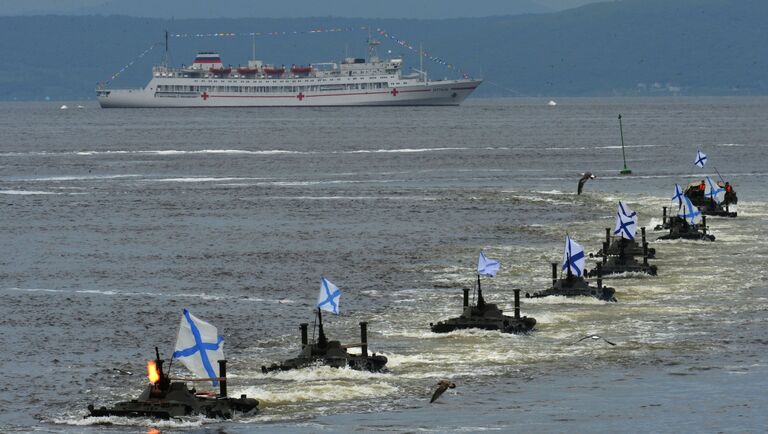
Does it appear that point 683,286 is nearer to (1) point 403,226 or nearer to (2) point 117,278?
(2) point 117,278

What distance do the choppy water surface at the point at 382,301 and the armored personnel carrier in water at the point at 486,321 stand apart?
51 cm

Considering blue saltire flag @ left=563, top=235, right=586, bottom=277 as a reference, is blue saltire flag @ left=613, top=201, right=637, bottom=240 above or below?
above

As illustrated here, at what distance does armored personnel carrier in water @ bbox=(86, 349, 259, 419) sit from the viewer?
37.8 m

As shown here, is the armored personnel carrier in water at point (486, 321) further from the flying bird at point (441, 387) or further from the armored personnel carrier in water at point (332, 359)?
the flying bird at point (441, 387)

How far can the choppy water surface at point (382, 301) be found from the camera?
3994 cm

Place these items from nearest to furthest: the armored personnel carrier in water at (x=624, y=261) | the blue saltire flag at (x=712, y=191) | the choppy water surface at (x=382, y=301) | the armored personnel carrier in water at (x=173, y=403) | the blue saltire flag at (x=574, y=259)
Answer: the armored personnel carrier in water at (x=173, y=403), the choppy water surface at (x=382, y=301), the blue saltire flag at (x=574, y=259), the armored personnel carrier in water at (x=624, y=261), the blue saltire flag at (x=712, y=191)

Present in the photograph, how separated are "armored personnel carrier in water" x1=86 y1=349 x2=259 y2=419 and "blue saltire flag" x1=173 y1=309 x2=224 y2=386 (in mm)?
419

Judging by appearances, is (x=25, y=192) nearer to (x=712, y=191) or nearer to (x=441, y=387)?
(x=712, y=191)

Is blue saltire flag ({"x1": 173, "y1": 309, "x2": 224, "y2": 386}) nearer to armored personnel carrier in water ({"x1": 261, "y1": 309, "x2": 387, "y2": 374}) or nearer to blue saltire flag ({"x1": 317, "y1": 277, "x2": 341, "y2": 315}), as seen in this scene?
blue saltire flag ({"x1": 317, "y1": 277, "x2": 341, "y2": 315})

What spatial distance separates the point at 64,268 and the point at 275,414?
114ft

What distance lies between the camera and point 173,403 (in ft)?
124

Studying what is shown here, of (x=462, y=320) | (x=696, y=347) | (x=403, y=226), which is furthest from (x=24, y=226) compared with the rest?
(x=696, y=347)

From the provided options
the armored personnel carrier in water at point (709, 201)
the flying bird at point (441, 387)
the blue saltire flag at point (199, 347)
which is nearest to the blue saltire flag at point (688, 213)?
the armored personnel carrier in water at point (709, 201)

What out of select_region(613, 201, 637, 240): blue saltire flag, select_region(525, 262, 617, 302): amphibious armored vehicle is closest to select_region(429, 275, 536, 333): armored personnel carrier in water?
select_region(525, 262, 617, 302): amphibious armored vehicle
